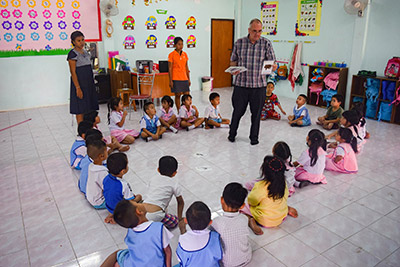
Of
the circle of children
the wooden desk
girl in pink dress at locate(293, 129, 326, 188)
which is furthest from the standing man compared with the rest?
the wooden desk

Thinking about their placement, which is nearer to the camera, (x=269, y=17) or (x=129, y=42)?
(x=129, y=42)

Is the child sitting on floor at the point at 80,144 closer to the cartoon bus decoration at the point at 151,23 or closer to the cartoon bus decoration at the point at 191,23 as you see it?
the cartoon bus decoration at the point at 151,23

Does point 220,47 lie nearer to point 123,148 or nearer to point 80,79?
point 80,79

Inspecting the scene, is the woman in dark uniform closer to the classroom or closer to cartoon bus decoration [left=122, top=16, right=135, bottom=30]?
the classroom

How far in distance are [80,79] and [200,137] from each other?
1.91m

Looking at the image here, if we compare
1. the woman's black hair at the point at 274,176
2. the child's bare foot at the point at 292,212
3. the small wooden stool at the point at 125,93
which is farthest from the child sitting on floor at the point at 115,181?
the small wooden stool at the point at 125,93

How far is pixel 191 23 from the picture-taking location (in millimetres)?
8445

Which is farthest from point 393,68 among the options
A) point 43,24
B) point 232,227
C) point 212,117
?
point 43,24

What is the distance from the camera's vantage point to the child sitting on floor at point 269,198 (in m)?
2.53

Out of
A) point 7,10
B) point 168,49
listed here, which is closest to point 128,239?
point 7,10

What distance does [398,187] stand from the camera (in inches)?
133

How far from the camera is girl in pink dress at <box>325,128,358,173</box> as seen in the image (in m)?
3.54

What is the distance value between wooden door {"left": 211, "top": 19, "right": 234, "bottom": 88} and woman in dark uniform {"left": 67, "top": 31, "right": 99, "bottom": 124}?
515 centimetres

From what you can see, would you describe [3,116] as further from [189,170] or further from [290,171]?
[290,171]
